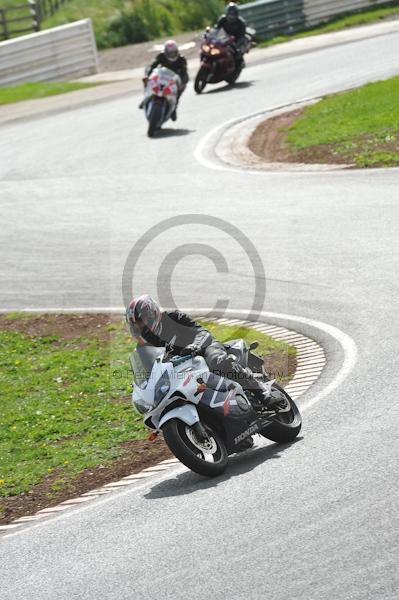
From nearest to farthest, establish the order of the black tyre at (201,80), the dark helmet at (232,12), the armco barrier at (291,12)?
the black tyre at (201,80) < the dark helmet at (232,12) < the armco barrier at (291,12)

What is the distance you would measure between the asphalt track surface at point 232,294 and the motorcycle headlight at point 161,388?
708mm

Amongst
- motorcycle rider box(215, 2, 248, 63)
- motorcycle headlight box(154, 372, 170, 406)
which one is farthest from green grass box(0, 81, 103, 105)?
motorcycle headlight box(154, 372, 170, 406)

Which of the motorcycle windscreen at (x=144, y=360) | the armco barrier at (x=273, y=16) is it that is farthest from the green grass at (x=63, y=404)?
the armco barrier at (x=273, y=16)

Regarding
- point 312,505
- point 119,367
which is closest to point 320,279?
Answer: point 119,367

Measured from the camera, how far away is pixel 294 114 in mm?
24469

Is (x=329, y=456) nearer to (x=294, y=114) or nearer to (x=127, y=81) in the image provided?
(x=294, y=114)

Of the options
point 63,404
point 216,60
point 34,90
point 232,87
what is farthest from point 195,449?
point 34,90

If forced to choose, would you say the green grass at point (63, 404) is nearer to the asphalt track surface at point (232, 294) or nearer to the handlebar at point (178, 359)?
the asphalt track surface at point (232, 294)

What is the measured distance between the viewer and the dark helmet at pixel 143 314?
343 inches

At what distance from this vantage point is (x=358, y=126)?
21.7 metres

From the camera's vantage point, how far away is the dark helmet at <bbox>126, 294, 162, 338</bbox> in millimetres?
8711

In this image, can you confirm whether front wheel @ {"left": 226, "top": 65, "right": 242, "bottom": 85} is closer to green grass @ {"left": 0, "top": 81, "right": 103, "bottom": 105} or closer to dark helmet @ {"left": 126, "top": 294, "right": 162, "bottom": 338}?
green grass @ {"left": 0, "top": 81, "right": 103, "bottom": 105}

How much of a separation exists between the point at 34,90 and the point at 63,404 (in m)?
22.6

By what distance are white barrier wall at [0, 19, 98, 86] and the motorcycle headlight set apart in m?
26.6
